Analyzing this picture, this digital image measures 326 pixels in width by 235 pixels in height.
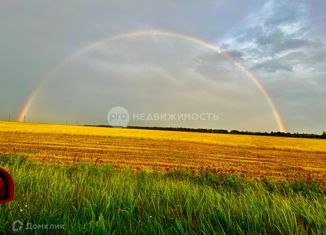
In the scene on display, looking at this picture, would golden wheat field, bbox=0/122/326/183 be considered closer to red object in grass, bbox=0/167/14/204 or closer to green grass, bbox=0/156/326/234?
green grass, bbox=0/156/326/234

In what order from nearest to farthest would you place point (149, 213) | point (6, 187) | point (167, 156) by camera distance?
point (6, 187), point (149, 213), point (167, 156)

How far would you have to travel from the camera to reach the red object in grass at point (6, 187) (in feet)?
7.13

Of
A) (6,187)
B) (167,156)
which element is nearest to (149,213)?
(6,187)

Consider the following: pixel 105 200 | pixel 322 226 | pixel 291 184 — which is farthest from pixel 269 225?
pixel 291 184

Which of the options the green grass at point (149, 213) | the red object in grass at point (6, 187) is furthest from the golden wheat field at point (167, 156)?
the red object in grass at point (6, 187)

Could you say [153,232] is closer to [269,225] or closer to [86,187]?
[269,225]

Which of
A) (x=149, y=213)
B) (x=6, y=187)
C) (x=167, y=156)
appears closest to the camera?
(x=6, y=187)

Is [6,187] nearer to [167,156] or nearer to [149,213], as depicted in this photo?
[149,213]

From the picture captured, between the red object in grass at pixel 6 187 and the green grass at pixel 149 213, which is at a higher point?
the red object in grass at pixel 6 187

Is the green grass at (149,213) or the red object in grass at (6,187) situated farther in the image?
the green grass at (149,213)

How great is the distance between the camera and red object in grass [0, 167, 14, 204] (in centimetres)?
217

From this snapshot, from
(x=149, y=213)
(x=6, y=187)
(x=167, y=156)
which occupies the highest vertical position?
(x=6, y=187)

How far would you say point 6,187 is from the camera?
2.24m

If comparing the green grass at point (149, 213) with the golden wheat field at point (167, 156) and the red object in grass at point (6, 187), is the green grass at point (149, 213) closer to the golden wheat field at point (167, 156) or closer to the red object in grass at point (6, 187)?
the red object in grass at point (6, 187)
